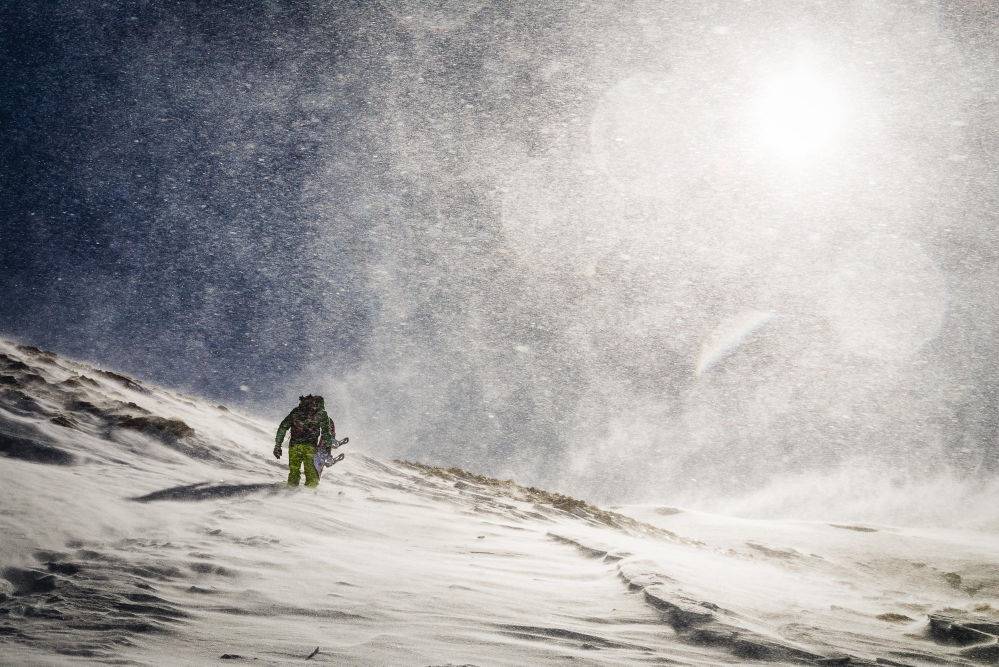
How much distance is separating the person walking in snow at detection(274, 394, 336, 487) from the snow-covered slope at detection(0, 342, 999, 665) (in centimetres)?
52

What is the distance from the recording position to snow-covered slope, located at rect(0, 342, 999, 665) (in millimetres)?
2801

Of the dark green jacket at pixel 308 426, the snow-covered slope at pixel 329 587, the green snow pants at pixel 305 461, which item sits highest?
the dark green jacket at pixel 308 426

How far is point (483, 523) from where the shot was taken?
8.31 metres

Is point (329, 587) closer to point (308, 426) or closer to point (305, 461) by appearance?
point (305, 461)

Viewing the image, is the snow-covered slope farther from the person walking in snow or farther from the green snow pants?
the person walking in snow

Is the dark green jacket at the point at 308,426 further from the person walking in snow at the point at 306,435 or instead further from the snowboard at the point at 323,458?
the snowboard at the point at 323,458

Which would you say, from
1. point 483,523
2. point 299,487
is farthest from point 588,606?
point 299,487

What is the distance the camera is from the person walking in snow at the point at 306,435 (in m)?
9.08

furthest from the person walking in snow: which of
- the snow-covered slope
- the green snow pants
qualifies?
the snow-covered slope

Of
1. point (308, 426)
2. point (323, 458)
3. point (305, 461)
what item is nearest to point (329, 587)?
point (305, 461)

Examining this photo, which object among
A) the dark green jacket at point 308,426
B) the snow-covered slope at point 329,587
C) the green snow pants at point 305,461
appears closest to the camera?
the snow-covered slope at point 329,587

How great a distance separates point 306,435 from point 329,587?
581cm

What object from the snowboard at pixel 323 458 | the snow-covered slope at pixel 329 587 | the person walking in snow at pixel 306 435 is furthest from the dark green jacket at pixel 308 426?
the snow-covered slope at pixel 329 587

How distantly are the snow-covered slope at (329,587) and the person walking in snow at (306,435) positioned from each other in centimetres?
52
